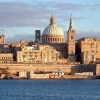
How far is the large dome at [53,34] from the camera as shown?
379 feet

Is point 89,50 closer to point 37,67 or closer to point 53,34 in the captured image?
point 37,67

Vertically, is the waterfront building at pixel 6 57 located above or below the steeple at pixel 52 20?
below

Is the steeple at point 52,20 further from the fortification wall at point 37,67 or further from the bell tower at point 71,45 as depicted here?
the fortification wall at point 37,67

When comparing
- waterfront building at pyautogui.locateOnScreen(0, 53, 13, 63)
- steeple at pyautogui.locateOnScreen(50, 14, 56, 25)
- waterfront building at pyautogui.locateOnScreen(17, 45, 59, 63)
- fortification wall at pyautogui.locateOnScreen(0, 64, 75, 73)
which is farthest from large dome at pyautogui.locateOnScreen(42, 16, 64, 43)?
fortification wall at pyautogui.locateOnScreen(0, 64, 75, 73)

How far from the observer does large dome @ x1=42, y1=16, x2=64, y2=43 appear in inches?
4549

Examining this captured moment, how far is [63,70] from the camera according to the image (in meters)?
99.6

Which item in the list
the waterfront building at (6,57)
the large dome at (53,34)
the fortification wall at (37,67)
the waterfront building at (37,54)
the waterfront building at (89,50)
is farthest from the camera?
the large dome at (53,34)

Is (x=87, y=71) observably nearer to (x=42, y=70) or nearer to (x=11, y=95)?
(x=42, y=70)

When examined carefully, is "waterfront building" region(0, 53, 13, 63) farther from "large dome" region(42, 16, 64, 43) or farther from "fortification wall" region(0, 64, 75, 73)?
"large dome" region(42, 16, 64, 43)

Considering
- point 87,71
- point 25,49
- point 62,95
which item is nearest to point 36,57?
point 25,49

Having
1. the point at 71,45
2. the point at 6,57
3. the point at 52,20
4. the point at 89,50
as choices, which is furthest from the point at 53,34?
the point at 6,57

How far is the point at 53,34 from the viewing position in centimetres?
11544

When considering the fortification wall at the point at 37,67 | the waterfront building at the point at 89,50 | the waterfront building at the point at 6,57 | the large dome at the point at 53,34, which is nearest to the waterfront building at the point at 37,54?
the waterfront building at the point at 6,57

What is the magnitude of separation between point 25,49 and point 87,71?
977 centimetres
